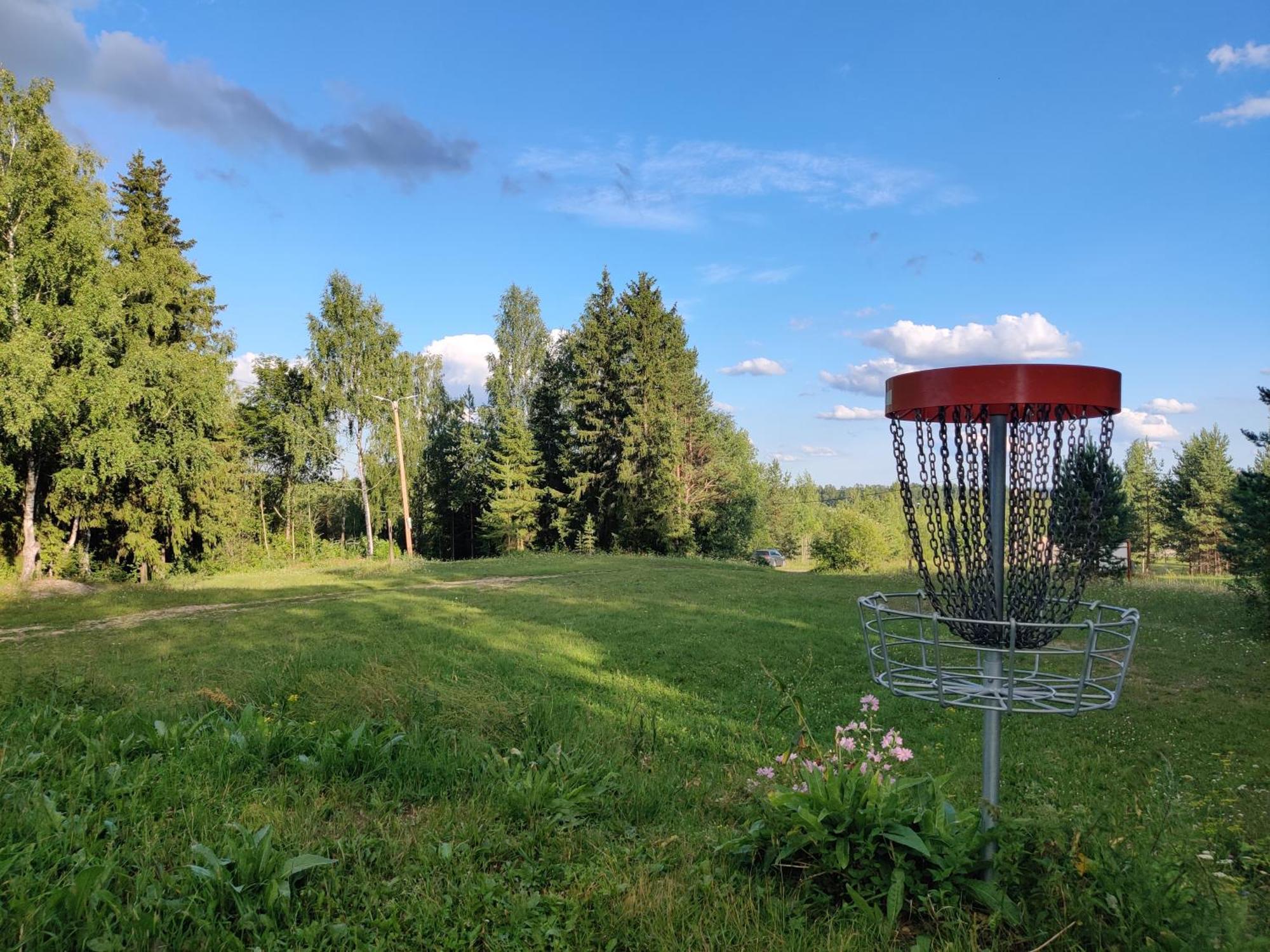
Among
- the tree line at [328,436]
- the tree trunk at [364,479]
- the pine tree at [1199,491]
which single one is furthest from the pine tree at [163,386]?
the pine tree at [1199,491]

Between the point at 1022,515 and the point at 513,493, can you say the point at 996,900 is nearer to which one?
the point at 1022,515

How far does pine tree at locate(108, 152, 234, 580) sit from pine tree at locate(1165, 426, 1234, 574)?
4711 cm

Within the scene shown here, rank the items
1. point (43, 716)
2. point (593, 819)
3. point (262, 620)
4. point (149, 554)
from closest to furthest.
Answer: point (593, 819) < point (43, 716) < point (262, 620) < point (149, 554)

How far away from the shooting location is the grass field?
2213 mm

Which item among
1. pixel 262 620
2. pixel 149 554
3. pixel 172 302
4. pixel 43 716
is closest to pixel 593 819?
pixel 43 716

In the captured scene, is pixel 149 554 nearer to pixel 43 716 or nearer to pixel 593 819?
pixel 43 716

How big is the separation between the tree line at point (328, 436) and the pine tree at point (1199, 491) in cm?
15

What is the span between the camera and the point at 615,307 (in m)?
34.2

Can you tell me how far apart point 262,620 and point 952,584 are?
45.1 feet

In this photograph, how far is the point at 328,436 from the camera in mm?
32062

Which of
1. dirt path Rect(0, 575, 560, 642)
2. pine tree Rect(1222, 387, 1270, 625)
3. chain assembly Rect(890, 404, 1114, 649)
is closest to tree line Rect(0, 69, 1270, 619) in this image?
pine tree Rect(1222, 387, 1270, 625)

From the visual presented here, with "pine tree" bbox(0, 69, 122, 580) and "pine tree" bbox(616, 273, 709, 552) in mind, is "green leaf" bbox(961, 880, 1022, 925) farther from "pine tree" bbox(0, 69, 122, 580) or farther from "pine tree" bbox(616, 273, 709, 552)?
"pine tree" bbox(616, 273, 709, 552)

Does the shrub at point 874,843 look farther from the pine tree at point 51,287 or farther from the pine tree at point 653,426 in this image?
the pine tree at point 653,426

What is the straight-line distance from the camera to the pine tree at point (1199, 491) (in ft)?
124
